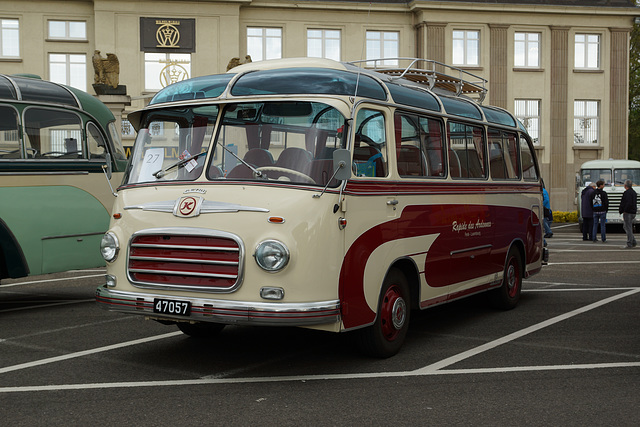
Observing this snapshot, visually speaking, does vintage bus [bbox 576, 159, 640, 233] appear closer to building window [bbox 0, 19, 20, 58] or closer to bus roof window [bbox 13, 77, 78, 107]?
bus roof window [bbox 13, 77, 78, 107]

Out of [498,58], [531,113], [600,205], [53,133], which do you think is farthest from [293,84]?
[531,113]

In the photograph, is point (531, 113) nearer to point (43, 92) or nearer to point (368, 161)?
point (43, 92)

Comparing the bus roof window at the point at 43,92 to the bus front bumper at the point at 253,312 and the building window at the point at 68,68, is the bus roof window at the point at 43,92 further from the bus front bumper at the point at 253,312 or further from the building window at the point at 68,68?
the building window at the point at 68,68

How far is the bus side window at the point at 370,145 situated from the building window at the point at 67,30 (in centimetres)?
3391

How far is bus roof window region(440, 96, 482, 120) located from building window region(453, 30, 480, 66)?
31.8m

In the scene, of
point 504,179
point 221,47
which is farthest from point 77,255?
point 221,47

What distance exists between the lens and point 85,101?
35.9 feet

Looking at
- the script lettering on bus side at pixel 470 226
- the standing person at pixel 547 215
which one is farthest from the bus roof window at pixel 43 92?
the standing person at pixel 547 215

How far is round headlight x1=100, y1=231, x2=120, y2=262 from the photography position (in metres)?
6.81

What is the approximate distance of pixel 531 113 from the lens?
41250mm

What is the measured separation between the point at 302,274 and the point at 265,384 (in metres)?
0.96

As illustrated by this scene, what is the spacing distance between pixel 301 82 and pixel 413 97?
63.8 inches

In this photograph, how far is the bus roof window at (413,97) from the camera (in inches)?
298

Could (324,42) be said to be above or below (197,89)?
above
